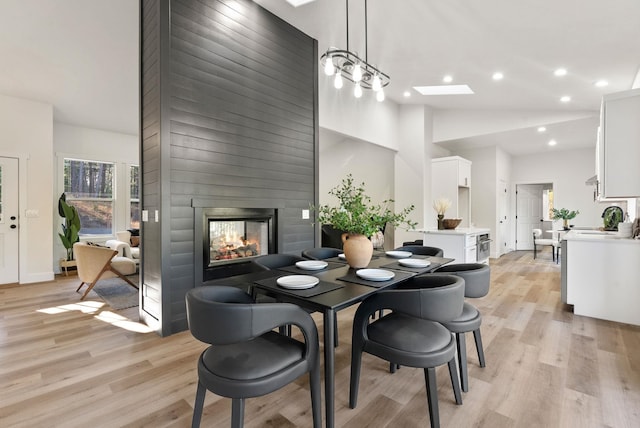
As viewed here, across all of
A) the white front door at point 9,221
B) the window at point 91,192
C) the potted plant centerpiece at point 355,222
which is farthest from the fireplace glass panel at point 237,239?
the window at point 91,192

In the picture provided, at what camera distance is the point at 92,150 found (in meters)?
6.18

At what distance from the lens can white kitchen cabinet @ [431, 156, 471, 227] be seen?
6.21 metres

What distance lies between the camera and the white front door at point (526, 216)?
28.9ft

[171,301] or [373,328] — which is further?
[171,301]

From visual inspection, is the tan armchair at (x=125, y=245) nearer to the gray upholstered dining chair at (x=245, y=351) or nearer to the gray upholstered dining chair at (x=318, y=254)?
the gray upholstered dining chair at (x=318, y=254)

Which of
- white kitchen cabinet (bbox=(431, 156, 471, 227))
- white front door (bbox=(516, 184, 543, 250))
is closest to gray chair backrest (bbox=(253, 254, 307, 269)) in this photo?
white kitchen cabinet (bbox=(431, 156, 471, 227))

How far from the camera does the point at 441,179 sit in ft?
20.9

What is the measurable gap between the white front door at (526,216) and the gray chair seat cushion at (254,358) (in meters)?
9.38

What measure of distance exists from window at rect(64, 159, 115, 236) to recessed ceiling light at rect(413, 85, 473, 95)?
6.48m

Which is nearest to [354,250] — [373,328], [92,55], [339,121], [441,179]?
[373,328]

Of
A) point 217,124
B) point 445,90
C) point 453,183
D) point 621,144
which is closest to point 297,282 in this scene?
point 217,124

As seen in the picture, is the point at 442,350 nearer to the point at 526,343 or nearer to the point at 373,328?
the point at 373,328

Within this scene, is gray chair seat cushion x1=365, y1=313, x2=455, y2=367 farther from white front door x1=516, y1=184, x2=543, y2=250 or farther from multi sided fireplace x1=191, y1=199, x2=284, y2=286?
white front door x1=516, y1=184, x2=543, y2=250

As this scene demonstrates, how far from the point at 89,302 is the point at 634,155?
6.21 meters
